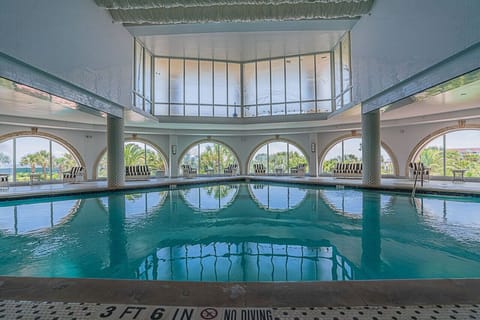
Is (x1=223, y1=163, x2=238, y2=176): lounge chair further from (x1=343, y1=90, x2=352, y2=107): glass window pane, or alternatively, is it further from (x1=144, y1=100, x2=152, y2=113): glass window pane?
(x1=343, y1=90, x2=352, y2=107): glass window pane

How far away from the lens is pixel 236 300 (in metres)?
1.92

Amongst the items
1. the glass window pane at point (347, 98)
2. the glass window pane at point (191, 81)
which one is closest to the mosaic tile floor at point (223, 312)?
the glass window pane at point (347, 98)

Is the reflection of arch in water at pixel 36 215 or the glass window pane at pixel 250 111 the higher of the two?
the glass window pane at pixel 250 111

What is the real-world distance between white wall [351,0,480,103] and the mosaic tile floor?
5.09m

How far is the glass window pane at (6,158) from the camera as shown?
12453mm

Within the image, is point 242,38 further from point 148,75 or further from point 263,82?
point 148,75

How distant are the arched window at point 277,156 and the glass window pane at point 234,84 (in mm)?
3582

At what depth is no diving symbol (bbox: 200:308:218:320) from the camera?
1.74 meters

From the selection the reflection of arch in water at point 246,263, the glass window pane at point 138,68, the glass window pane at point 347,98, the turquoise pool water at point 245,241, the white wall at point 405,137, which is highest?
the glass window pane at point 138,68

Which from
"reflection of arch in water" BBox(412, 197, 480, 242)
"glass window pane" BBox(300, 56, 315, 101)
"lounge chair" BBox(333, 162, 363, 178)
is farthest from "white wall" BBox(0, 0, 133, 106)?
"lounge chair" BBox(333, 162, 363, 178)

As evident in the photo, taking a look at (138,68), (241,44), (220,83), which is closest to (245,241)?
(138,68)

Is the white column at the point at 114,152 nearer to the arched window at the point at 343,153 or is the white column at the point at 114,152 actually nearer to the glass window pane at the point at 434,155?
the arched window at the point at 343,153

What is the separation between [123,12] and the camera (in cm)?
838

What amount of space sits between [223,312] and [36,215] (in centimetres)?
625
